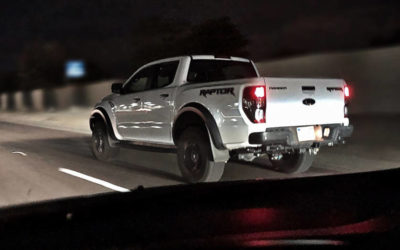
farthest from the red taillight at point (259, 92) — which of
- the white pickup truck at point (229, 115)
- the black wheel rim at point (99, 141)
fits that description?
the black wheel rim at point (99, 141)

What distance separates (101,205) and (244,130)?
4.10 metres

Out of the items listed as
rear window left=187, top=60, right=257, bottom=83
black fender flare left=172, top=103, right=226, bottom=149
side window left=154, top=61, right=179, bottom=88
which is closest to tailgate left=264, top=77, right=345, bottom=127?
black fender flare left=172, top=103, right=226, bottom=149

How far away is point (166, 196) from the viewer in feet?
13.1

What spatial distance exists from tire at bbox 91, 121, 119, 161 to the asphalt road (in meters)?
0.20

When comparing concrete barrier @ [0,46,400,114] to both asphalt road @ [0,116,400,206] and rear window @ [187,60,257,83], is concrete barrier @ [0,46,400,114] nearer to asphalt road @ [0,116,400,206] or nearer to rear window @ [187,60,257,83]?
asphalt road @ [0,116,400,206]

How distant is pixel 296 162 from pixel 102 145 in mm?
4224

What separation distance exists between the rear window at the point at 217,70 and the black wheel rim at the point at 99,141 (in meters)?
2.83

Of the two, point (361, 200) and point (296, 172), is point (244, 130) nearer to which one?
point (296, 172)

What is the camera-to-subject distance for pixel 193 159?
8359 mm

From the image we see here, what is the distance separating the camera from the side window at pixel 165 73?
944 cm

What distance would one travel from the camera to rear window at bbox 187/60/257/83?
9.47m

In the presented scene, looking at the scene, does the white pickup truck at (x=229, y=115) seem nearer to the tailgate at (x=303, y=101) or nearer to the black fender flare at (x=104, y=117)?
the tailgate at (x=303, y=101)

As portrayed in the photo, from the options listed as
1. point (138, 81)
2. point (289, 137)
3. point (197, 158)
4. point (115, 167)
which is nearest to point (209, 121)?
point (197, 158)

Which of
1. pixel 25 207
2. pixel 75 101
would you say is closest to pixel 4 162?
pixel 25 207
